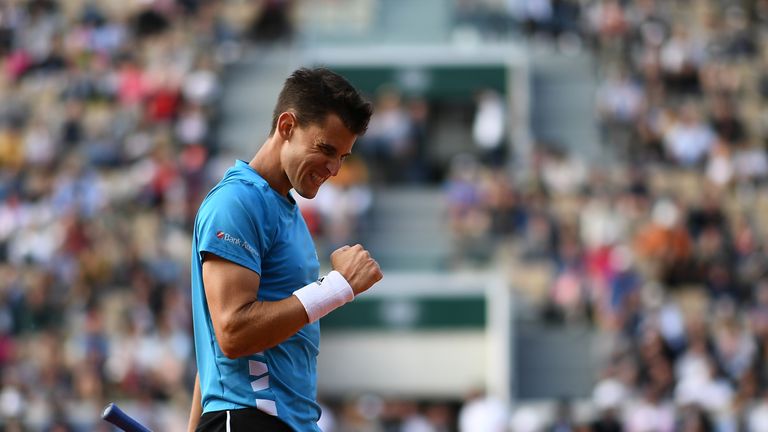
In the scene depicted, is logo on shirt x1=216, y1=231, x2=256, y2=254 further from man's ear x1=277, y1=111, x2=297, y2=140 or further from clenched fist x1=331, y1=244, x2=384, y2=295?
man's ear x1=277, y1=111, x2=297, y2=140

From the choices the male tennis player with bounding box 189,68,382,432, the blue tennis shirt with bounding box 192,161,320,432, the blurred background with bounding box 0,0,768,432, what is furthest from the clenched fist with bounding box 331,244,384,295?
the blurred background with bounding box 0,0,768,432

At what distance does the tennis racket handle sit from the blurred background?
1229cm

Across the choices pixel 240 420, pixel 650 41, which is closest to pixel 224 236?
pixel 240 420

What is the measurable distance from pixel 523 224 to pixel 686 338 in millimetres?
3775

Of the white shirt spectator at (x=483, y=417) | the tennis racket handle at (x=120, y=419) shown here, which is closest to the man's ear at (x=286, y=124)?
the tennis racket handle at (x=120, y=419)

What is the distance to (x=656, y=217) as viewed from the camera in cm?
2209

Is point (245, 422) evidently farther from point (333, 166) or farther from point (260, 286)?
point (333, 166)

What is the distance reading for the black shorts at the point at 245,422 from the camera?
5027 millimetres

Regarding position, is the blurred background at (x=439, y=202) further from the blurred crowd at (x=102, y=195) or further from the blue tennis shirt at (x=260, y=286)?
the blue tennis shirt at (x=260, y=286)

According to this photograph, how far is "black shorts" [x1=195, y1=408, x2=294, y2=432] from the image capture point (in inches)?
198

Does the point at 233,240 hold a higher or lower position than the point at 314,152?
lower

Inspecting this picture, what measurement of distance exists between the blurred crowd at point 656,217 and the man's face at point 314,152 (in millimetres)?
12986

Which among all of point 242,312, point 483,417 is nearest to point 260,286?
point 242,312

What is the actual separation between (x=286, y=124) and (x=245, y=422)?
3.48 feet
